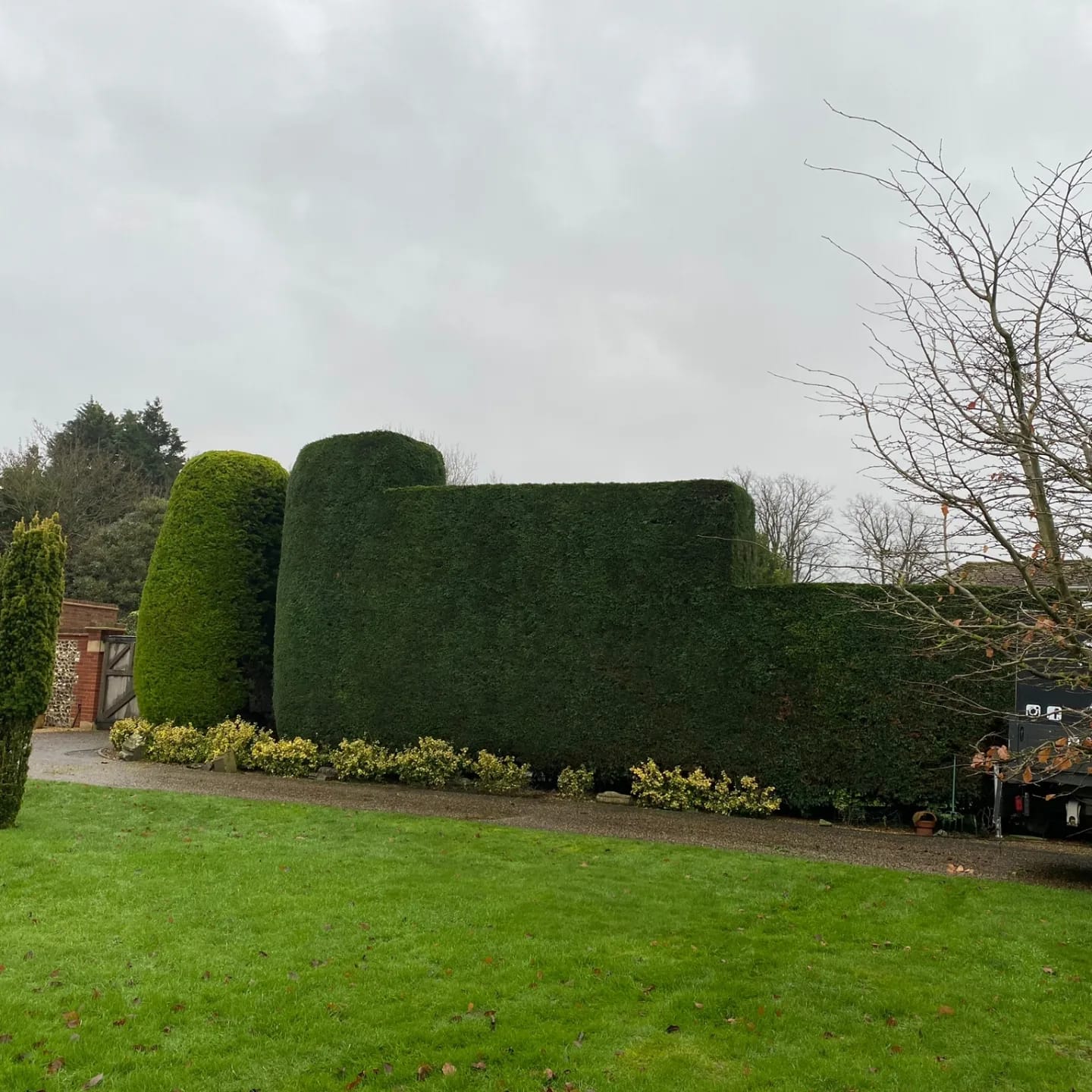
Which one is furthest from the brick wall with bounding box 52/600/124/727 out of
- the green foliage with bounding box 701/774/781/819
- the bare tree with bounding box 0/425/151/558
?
the green foliage with bounding box 701/774/781/819

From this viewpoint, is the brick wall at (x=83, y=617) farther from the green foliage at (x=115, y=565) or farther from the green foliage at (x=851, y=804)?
the green foliage at (x=851, y=804)

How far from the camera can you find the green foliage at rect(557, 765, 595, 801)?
995 centimetres

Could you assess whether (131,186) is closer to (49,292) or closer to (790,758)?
(49,292)

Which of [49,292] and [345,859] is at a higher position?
[49,292]

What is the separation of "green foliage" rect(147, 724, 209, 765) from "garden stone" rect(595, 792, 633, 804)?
20.0ft

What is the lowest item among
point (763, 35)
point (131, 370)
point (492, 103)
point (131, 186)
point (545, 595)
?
point (545, 595)

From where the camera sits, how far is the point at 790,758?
923 cm

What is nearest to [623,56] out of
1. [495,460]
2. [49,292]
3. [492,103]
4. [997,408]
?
[492,103]

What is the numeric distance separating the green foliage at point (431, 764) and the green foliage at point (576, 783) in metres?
1.43

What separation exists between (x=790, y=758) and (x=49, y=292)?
13980mm

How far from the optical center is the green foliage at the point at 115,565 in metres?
26.2

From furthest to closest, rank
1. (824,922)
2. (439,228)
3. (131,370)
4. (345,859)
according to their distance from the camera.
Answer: (131,370), (439,228), (345,859), (824,922)

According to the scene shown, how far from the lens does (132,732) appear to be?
12.4m

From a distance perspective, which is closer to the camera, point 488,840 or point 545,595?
point 488,840
